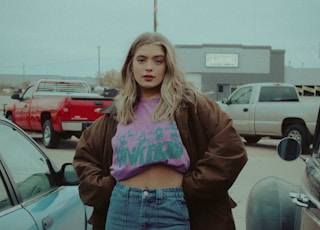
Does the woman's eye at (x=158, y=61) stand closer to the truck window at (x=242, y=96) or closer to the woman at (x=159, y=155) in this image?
the woman at (x=159, y=155)

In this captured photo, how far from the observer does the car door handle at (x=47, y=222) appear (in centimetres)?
261

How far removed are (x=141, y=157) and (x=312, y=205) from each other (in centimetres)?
80

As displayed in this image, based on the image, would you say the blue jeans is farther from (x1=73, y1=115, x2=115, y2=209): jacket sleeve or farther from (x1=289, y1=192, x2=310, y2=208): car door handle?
(x1=289, y1=192, x2=310, y2=208): car door handle

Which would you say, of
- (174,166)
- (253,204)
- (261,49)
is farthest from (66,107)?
(261,49)

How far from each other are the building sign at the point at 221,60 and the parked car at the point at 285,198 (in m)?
35.3

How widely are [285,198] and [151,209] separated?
48.2 inches

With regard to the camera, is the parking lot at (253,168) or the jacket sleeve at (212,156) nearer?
the jacket sleeve at (212,156)

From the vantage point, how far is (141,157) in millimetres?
2254

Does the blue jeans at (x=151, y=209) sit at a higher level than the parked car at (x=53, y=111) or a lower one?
higher

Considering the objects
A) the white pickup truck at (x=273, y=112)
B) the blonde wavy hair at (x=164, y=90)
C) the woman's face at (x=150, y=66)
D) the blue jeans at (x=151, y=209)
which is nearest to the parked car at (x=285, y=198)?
the blue jeans at (x=151, y=209)

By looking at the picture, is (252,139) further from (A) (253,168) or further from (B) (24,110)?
(B) (24,110)

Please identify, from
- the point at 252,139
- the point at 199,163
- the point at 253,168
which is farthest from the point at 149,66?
the point at 252,139

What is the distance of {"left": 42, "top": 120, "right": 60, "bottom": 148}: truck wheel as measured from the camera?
12.7 meters

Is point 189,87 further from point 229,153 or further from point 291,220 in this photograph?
point 291,220
